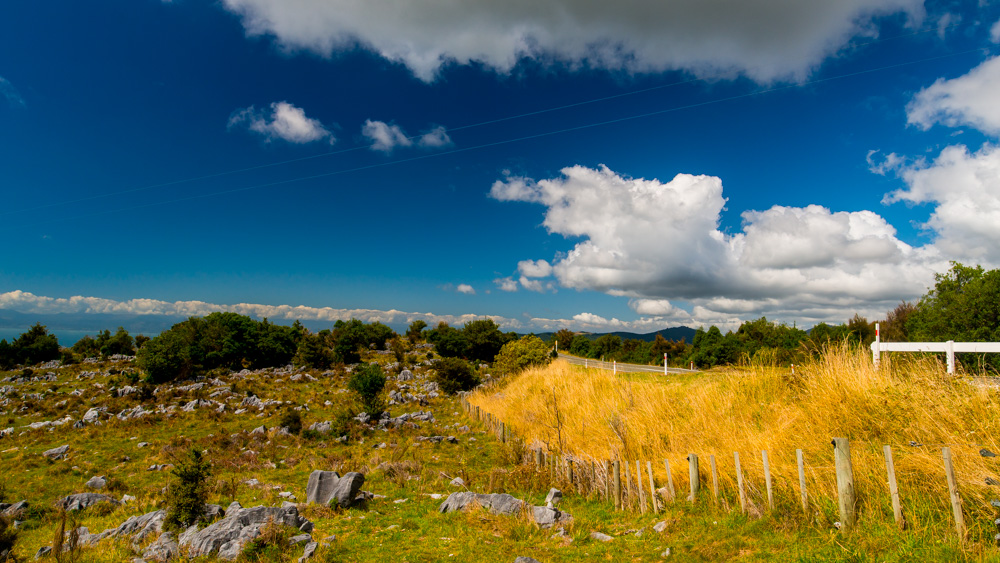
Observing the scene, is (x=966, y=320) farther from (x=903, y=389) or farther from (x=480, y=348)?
(x=480, y=348)

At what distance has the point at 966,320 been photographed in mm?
30703

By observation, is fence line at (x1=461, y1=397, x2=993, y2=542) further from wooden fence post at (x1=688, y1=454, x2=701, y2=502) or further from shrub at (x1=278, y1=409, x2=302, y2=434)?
shrub at (x1=278, y1=409, x2=302, y2=434)

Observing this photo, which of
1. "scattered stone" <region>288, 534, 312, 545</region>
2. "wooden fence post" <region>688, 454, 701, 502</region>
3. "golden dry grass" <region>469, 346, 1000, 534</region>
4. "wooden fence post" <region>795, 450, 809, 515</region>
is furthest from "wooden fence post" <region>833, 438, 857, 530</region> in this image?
"scattered stone" <region>288, 534, 312, 545</region>

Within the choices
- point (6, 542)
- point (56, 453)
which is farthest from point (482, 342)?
point (6, 542)

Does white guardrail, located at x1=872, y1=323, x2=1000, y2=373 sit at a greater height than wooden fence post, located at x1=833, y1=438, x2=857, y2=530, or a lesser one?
greater

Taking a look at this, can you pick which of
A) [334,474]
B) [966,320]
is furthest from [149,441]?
[966,320]

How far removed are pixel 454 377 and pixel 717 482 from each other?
2840 centimetres

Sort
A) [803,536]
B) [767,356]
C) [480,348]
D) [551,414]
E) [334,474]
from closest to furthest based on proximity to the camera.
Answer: [803,536] → [334,474] → [767,356] → [551,414] → [480,348]

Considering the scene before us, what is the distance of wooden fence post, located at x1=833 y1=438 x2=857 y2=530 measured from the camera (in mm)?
5246

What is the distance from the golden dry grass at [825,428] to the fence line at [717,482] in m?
0.08

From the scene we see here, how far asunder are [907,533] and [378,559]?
720 cm

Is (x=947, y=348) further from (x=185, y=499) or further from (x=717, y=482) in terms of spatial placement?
(x=185, y=499)

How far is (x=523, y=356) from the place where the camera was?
32.8m

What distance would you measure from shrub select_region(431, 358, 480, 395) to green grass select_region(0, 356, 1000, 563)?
8.92 meters
